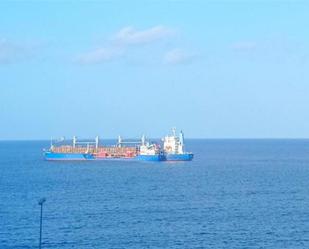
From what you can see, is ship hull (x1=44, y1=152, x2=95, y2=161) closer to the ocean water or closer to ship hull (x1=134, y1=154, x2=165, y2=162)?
ship hull (x1=134, y1=154, x2=165, y2=162)

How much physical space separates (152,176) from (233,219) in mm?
45627

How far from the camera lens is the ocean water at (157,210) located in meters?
45.4

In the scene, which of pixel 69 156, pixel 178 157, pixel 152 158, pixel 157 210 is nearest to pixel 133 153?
pixel 152 158

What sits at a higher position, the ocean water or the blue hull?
the blue hull

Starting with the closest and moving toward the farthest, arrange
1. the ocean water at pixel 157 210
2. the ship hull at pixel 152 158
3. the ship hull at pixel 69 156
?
1. the ocean water at pixel 157 210
2. the ship hull at pixel 152 158
3. the ship hull at pixel 69 156

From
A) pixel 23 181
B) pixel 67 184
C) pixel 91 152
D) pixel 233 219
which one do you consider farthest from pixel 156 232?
pixel 91 152

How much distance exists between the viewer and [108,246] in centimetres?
4328

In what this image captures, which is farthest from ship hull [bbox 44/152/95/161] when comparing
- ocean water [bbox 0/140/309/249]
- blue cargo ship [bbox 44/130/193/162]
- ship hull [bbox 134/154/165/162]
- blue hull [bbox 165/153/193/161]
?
ocean water [bbox 0/140/309/249]

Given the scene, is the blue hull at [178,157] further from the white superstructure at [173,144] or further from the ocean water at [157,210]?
the ocean water at [157,210]

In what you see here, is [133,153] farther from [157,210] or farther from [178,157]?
[157,210]

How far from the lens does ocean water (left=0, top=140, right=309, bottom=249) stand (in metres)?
45.4

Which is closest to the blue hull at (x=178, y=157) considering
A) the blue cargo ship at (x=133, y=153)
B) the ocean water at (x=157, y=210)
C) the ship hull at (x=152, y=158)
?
the blue cargo ship at (x=133, y=153)

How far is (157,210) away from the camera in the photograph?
5909 centimetres

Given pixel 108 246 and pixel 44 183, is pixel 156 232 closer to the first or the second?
pixel 108 246
